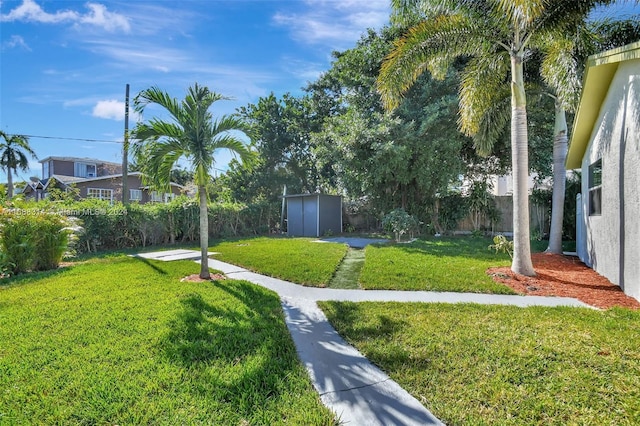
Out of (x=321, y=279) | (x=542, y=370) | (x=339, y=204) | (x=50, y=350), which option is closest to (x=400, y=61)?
(x=321, y=279)

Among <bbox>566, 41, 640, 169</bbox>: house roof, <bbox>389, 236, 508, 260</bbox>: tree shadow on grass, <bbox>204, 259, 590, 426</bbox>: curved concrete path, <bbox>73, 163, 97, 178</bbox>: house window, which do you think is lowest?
<bbox>204, 259, 590, 426</bbox>: curved concrete path

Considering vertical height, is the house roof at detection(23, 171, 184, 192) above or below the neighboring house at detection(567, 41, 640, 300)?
above

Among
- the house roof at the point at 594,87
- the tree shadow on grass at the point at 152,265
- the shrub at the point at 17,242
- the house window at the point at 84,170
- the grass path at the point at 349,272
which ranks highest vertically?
the house window at the point at 84,170

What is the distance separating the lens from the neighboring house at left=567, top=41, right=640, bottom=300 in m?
4.95

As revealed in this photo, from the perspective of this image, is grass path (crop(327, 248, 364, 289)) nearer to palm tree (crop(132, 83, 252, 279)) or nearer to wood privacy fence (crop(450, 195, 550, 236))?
palm tree (crop(132, 83, 252, 279))

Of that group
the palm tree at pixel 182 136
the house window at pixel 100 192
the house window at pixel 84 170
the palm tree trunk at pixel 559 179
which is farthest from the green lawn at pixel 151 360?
the house window at pixel 84 170

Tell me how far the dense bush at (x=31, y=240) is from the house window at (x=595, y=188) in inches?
510

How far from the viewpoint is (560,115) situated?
30.9 ft

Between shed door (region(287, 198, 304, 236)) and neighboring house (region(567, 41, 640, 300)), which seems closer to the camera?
neighboring house (region(567, 41, 640, 300))

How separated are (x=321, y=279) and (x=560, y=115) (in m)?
8.92

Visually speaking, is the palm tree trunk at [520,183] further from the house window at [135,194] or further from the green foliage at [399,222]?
the house window at [135,194]

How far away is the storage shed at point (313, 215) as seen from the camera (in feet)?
54.3

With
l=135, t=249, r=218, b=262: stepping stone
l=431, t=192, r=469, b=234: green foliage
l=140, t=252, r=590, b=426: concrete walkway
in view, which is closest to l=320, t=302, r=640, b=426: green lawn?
l=140, t=252, r=590, b=426: concrete walkway

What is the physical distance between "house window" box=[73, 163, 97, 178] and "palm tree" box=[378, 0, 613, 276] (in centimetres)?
3180
